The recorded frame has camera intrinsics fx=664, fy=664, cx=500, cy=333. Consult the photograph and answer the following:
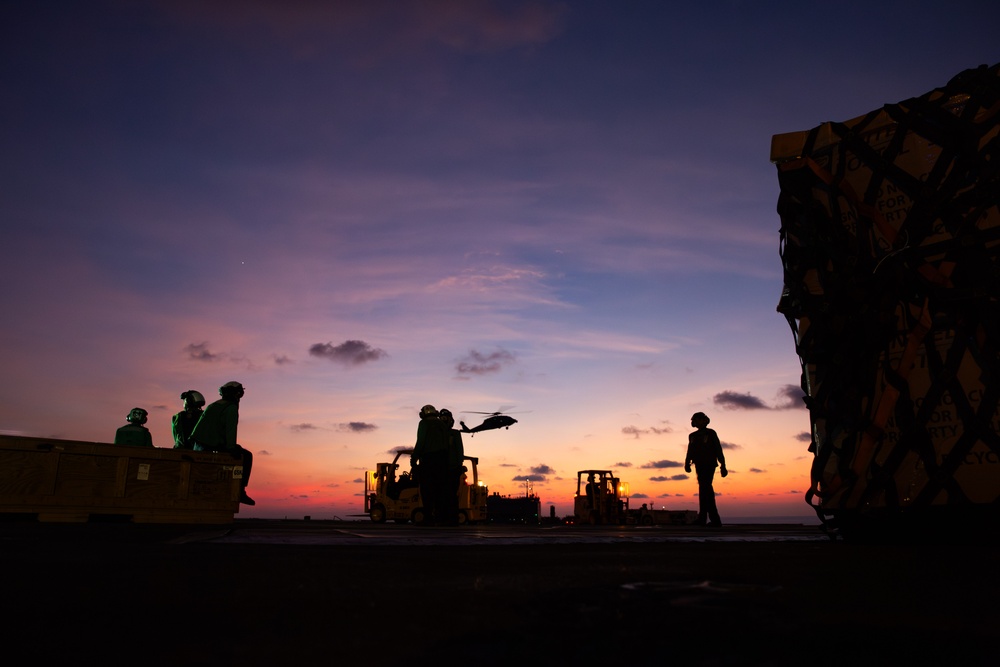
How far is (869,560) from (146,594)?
2567 millimetres

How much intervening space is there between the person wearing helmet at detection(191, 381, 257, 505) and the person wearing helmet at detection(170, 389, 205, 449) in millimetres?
1023

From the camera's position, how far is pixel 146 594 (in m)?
1.52

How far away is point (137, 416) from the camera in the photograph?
36.5 feet

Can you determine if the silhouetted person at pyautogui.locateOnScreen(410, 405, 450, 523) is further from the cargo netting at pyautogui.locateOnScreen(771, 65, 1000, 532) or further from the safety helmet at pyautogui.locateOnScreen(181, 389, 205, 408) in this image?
the cargo netting at pyautogui.locateOnScreen(771, 65, 1000, 532)

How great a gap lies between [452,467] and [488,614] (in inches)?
436

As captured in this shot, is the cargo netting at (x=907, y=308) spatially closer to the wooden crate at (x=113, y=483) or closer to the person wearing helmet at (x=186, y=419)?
the wooden crate at (x=113, y=483)

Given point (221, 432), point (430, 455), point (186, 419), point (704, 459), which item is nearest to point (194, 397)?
point (186, 419)

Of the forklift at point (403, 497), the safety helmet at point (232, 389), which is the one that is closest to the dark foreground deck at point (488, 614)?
the safety helmet at point (232, 389)

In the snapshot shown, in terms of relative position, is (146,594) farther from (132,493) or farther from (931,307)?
(132,493)

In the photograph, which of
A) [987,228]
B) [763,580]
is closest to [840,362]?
[987,228]

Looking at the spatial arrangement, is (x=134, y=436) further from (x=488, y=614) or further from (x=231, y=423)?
(x=488, y=614)

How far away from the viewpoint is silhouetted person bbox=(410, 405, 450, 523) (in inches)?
445

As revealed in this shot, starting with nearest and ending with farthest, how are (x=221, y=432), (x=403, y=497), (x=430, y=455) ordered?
(x=221, y=432)
(x=430, y=455)
(x=403, y=497)

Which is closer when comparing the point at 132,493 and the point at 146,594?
the point at 146,594
